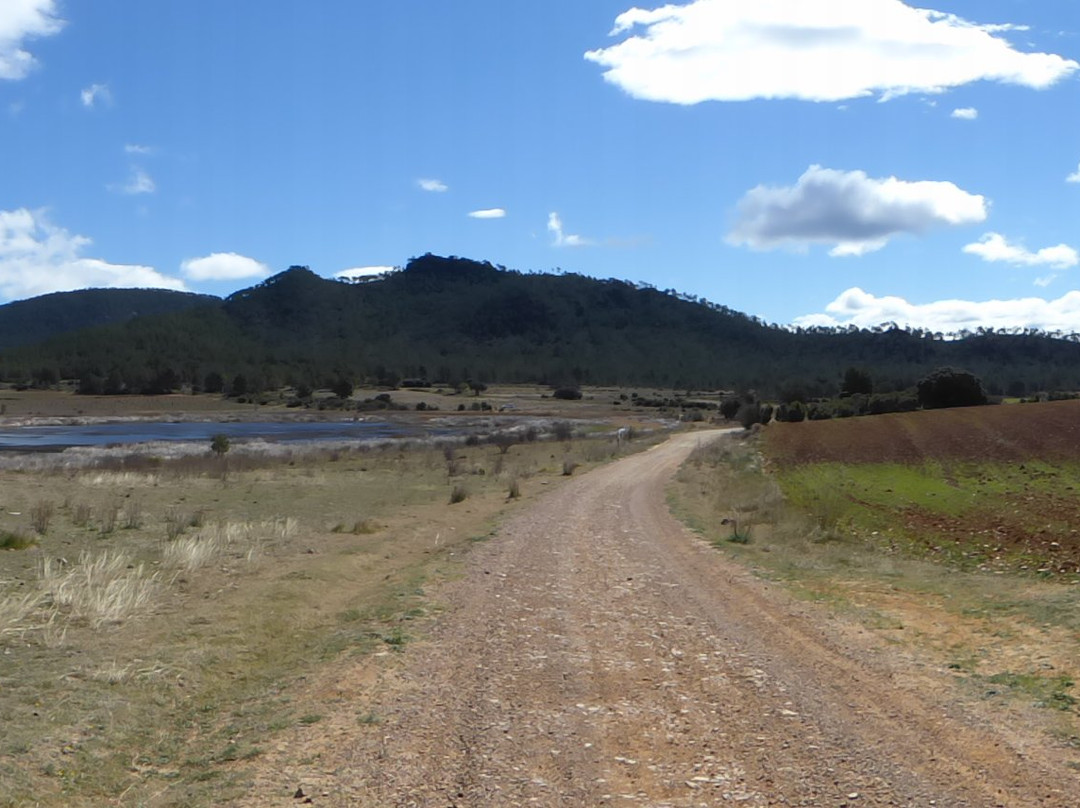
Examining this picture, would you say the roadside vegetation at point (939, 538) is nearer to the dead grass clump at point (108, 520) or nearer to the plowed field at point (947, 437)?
the plowed field at point (947, 437)

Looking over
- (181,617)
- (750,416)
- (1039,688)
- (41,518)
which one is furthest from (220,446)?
(1039,688)

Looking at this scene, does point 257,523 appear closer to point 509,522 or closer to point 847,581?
point 509,522

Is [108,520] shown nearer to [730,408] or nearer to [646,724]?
[646,724]

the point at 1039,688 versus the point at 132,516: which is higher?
the point at 1039,688

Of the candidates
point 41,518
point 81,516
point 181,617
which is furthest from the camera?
point 81,516

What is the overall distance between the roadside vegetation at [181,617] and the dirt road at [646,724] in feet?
2.13

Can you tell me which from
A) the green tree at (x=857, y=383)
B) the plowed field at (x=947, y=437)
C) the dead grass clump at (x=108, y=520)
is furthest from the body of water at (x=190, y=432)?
the dead grass clump at (x=108, y=520)

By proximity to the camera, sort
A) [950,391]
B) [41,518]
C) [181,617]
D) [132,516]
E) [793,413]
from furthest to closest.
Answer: [793,413]
[950,391]
[132,516]
[41,518]
[181,617]

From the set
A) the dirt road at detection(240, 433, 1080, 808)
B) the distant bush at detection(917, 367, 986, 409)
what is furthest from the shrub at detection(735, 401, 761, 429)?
the dirt road at detection(240, 433, 1080, 808)

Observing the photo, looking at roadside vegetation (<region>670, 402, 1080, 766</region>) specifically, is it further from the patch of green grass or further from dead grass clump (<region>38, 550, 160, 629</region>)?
dead grass clump (<region>38, 550, 160, 629</region>)

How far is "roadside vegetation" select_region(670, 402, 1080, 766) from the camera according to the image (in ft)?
29.9

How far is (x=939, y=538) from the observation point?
18.9 meters

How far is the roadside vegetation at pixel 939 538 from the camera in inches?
359

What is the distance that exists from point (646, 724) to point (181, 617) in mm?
6686
